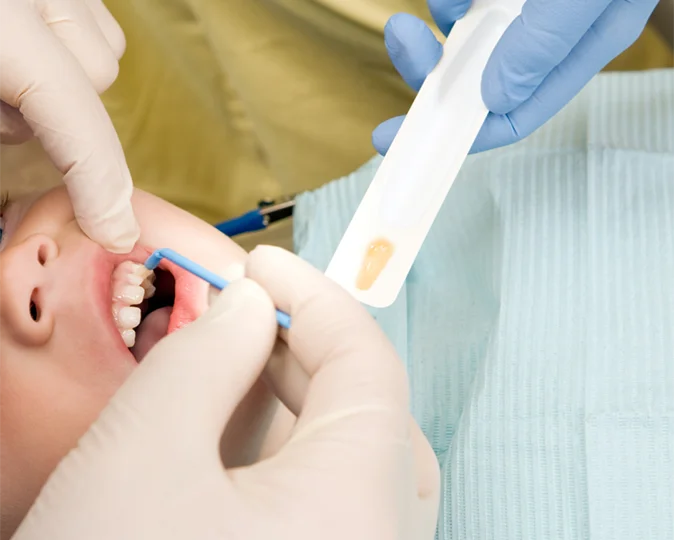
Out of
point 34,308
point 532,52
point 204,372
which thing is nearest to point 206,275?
point 204,372

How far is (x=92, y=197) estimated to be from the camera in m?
0.87

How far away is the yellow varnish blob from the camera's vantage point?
2.83 feet

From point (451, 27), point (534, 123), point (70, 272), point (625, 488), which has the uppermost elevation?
point (70, 272)

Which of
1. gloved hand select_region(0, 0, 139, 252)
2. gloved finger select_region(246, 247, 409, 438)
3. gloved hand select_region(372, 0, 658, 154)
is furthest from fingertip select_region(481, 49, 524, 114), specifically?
gloved hand select_region(0, 0, 139, 252)

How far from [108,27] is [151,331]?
1.65 feet

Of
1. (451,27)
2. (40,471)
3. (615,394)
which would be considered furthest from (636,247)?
(40,471)

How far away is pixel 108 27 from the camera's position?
1096 millimetres

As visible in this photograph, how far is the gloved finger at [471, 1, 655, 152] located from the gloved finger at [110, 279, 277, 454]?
0.48 m

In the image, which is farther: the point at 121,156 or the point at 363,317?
the point at 121,156

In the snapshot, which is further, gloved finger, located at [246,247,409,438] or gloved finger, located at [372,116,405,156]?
gloved finger, located at [372,116,405,156]

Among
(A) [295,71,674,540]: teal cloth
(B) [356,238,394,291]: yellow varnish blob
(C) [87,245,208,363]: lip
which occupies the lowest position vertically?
(A) [295,71,674,540]: teal cloth

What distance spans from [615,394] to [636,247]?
0.22 m

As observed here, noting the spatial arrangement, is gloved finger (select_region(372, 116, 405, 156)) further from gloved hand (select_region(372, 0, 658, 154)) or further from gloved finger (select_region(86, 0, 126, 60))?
gloved finger (select_region(86, 0, 126, 60))

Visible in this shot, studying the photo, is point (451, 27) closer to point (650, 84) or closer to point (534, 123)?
point (534, 123)
